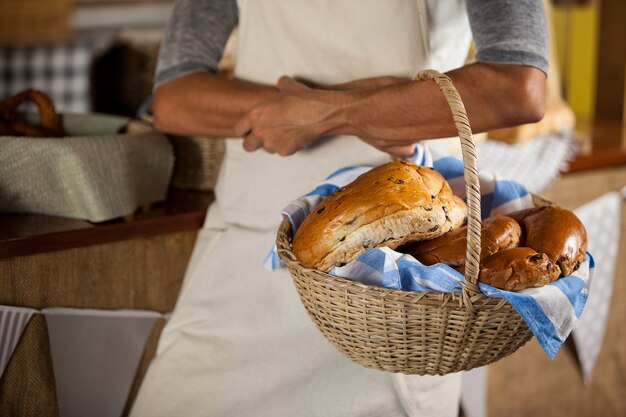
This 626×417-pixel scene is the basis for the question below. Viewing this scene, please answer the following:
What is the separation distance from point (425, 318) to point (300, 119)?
404mm

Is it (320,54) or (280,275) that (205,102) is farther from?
(280,275)

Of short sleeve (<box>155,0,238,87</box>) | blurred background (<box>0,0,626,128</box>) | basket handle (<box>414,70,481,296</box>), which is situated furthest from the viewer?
blurred background (<box>0,0,626,128</box>)

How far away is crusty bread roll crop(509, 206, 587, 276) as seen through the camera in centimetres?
90

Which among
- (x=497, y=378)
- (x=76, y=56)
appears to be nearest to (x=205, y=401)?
(x=497, y=378)

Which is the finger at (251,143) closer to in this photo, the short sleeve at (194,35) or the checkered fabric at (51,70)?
the short sleeve at (194,35)

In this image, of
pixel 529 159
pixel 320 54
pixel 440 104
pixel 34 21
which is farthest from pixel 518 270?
pixel 34 21

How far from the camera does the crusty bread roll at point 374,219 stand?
2.93ft

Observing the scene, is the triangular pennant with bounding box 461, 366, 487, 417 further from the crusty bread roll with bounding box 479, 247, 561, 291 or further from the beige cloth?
the crusty bread roll with bounding box 479, 247, 561, 291

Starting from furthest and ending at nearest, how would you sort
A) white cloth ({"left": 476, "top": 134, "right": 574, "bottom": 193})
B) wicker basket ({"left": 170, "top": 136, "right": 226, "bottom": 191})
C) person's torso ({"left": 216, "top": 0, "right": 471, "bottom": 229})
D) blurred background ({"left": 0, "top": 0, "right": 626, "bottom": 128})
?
1. blurred background ({"left": 0, "top": 0, "right": 626, "bottom": 128})
2. white cloth ({"left": 476, "top": 134, "right": 574, "bottom": 193})
3. wicker basket ({"left": 170, "top": 136, "right": 226, "bottom": 191})
4. person's torso ({"left": 216, "top": 0, "right": 471, "bottom": 229})

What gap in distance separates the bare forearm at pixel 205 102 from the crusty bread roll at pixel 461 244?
0.40m

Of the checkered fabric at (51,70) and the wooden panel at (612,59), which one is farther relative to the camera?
the checkered fabric at (51,70)

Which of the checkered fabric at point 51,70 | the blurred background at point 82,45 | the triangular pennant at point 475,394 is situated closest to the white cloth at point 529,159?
the triangular pennant at point 475,394

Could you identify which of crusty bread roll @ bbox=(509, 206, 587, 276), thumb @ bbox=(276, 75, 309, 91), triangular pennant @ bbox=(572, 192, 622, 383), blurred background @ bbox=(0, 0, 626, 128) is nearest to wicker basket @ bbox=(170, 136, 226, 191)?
thumb @ bbox=(276, 75, 309, 91)

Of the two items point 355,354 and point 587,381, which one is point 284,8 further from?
point 587,381
